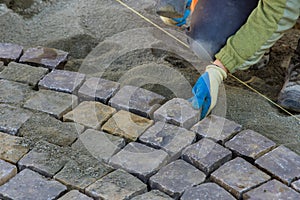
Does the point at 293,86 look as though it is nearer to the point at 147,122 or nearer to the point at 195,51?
the point at 195,51

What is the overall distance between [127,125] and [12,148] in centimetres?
52

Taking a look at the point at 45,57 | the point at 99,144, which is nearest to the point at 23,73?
the point at 45,57

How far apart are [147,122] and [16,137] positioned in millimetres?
592

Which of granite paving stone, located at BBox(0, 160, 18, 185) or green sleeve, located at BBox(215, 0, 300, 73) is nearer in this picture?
granite paving stone, located at BBox(0, 160, 18, 185)

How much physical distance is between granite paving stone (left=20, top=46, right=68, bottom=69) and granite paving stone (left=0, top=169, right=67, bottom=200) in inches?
35.7

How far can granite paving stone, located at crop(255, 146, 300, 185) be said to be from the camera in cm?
237

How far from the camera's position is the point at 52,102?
2.79 m

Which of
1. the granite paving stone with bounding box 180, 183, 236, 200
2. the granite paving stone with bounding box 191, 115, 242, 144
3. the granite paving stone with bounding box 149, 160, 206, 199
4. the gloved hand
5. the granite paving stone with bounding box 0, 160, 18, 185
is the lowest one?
the granite paving stone with bounding box 0, 160, 18, 185

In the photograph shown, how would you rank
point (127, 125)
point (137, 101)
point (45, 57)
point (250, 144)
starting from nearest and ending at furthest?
point (250, 144)
point (127, 125)
point (137, 101)
point (45, 57)

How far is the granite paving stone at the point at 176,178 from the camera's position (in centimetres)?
227

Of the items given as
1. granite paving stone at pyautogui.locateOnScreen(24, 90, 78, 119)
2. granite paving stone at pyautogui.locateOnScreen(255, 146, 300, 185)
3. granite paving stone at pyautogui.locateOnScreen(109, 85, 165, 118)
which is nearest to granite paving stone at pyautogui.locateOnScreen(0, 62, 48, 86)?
granite paving stone at pyautogui.locateOnScreen(24, 90, 78, 119)

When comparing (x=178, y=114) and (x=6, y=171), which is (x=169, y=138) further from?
(x=6, y=171)

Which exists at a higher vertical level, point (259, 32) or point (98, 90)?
point (259, 32)

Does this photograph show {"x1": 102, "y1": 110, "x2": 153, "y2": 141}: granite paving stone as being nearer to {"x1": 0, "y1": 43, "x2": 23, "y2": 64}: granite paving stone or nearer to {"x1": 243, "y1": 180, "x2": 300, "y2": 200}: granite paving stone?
{"x1": 243, "y1": 180, "x2": 300, "y2": 200}: granite paving stone
